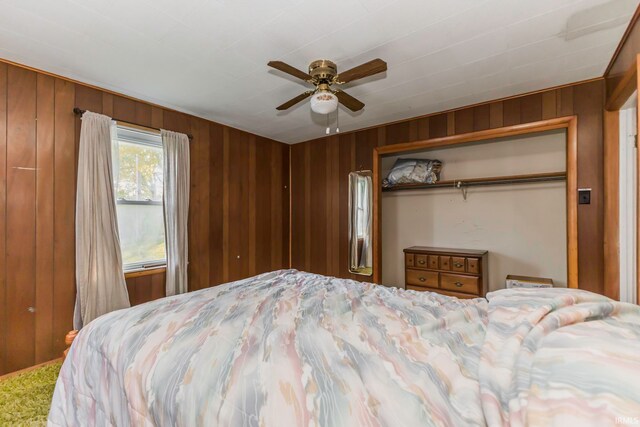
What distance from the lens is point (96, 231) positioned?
2.54 metres

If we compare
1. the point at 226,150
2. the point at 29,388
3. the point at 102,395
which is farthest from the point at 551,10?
the point at 29,388

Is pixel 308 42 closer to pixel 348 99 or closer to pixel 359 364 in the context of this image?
pixel 348 99

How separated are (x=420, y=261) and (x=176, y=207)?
273 centimetres

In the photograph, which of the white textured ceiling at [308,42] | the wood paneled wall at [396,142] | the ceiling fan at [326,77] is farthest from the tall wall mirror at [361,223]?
the ceiling fan at [326,77]

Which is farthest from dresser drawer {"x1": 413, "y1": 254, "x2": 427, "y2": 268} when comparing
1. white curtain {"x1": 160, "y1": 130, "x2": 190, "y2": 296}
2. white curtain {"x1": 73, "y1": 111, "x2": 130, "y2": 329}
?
white curtain {"x1": 73, "y1": 111, "x2": 130, "y2": 329}

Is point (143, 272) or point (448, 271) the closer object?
point (143, 272)

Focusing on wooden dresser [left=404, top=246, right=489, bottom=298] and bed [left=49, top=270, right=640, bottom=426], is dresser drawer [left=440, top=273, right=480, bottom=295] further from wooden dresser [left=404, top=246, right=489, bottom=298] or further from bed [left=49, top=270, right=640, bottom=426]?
bed [left=49, top=270, right=640, bottom=426]

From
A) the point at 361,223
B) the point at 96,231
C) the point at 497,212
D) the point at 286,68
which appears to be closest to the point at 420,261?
the point at 361,223

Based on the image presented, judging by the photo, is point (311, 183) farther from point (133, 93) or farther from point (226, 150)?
point (133, 93)

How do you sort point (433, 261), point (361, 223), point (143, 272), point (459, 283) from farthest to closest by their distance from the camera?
point (361, 223)
point (433, 261)
point (459, 283)
point (143, 272)

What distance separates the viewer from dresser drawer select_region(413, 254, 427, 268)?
3309mm

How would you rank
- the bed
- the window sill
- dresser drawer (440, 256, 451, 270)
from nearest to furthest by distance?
the bed, the window sill, dresser drawer (440, 256, 451, 270)

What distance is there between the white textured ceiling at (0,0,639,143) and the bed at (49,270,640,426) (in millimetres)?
1641

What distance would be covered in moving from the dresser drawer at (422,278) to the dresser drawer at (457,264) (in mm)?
212
